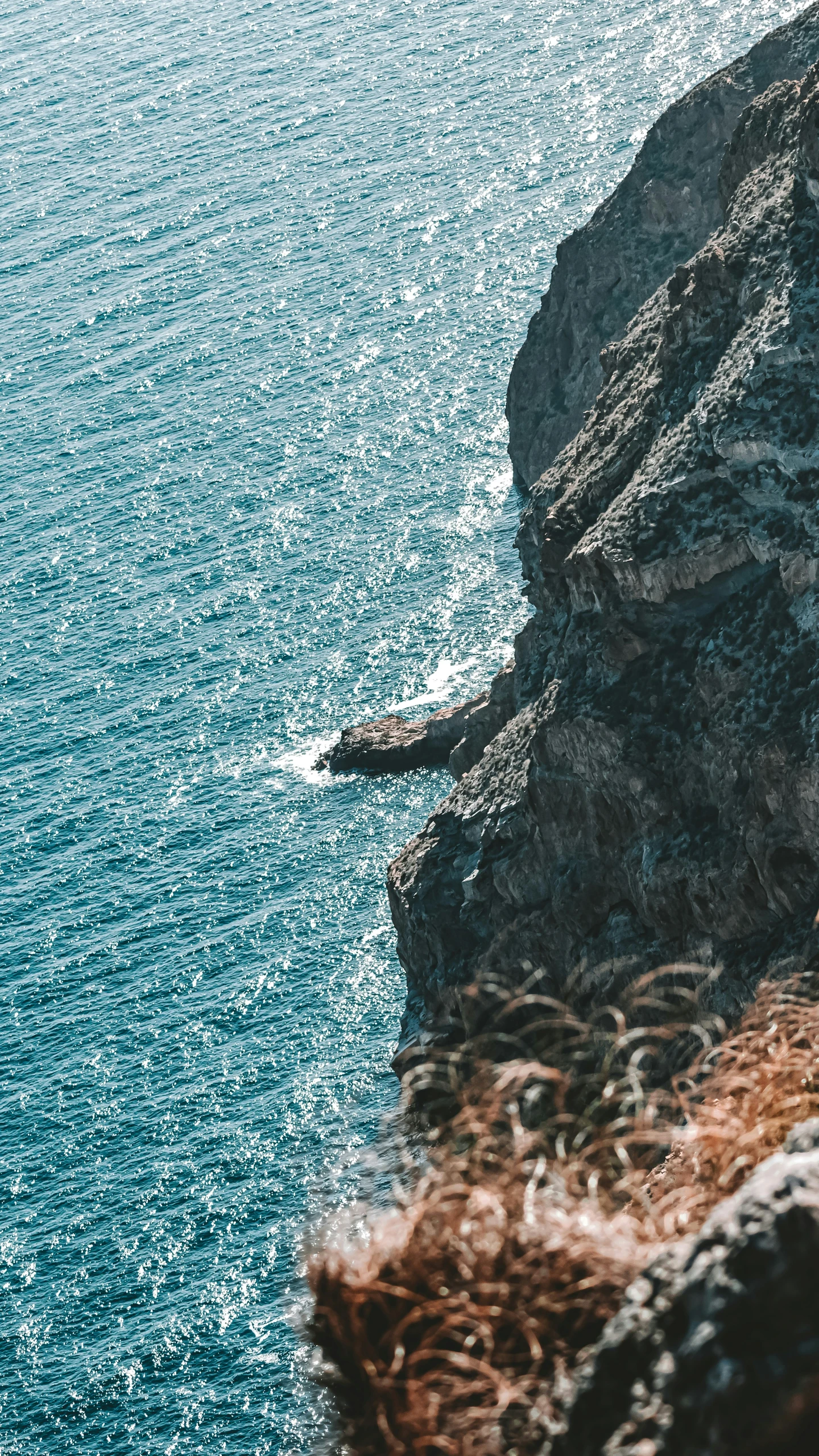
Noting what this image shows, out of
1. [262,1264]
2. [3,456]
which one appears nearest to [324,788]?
[262,1264]

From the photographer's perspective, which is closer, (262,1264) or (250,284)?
(262,1264)

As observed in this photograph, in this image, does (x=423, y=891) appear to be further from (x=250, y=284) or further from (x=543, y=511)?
(x=250, y=284)

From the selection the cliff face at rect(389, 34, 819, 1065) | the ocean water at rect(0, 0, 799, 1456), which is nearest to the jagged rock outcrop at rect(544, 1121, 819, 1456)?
the ocean water at rect(0, 0, 799, 1456)

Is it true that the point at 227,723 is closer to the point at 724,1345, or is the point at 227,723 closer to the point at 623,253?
the point at 623,253

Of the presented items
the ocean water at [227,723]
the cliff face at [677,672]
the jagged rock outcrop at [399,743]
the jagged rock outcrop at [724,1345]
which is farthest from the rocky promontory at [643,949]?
the ocean water at [227,723]

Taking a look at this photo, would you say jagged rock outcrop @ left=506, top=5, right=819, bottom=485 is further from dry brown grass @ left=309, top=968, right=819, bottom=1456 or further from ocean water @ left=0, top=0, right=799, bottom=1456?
dry brown grass @ left=309, top=968, right=819, bottom=1456

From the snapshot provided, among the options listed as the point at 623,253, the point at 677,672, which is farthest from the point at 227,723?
the point at 677,672
